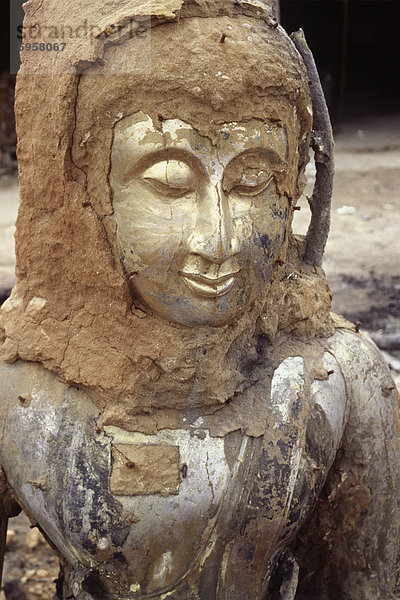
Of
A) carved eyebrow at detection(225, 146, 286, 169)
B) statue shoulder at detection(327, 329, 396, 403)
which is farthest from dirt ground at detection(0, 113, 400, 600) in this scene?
carved eyebrow at detection(225, 146, 286, 169)

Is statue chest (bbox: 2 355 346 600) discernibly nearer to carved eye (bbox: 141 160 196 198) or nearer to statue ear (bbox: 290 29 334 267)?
statue ear (bbox: 290 29 334 267)

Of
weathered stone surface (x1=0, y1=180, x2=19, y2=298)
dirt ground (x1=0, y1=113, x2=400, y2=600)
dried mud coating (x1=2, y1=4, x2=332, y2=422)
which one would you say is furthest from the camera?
weathered stone surface (x1=0, y1=180, x2=19, y2=298)

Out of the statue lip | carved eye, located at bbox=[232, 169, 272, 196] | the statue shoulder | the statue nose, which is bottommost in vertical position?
the statue shoulder

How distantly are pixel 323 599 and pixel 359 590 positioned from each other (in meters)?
0.18

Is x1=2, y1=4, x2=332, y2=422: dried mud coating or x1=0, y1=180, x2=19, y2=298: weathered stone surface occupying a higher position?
x1=2, y1=4, x2=332, y2=422: dried mud coating

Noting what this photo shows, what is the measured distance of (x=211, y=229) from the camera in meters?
Answer: 2.14

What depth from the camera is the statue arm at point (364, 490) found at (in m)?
2.68

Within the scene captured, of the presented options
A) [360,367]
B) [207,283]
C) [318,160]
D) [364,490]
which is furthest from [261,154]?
[364,490]

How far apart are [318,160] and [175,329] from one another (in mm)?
784

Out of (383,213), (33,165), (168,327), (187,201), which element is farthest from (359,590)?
(383,213)

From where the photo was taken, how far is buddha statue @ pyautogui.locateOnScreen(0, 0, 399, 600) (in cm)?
215

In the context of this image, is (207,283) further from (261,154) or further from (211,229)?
(261,154)

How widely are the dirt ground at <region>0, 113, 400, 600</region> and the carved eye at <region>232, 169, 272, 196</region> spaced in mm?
2267

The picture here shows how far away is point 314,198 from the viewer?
2.77m
